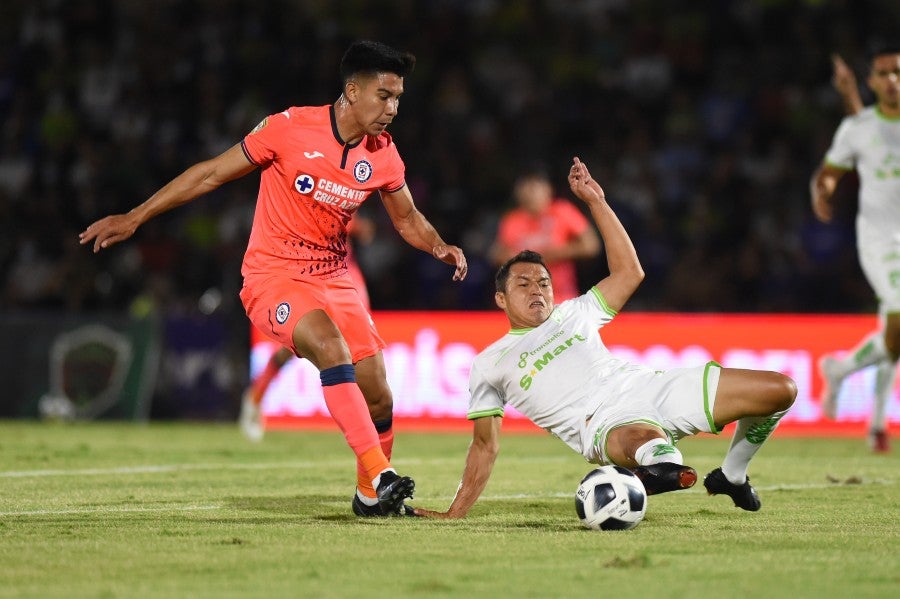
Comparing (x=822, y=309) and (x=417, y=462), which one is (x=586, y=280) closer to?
(x=822, y=309)

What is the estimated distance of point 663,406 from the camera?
686 cm

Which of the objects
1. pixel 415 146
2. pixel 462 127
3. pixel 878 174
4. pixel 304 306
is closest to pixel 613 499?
pixel 304 306

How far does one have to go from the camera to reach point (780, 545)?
5.87 metres

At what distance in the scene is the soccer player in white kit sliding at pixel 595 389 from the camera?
6766 mm

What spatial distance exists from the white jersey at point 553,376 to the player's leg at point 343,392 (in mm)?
527

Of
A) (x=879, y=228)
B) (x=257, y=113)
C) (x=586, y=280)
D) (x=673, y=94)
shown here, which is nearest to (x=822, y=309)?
(x=586, y=280)

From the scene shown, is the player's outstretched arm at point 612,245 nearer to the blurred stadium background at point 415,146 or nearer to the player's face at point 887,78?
the player's face at point 887,78

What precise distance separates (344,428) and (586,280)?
9787 mm

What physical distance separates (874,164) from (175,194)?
6.17 m

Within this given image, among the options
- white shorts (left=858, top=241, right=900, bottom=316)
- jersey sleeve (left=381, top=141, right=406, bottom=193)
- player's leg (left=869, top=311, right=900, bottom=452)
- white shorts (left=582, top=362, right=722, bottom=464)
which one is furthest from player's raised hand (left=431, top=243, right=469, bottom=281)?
player's leg (left=869, top=311, right=900, bottom=452)

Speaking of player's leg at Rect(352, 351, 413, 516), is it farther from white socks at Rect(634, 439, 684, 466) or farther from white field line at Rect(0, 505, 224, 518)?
white socks at Rect(634, 439, 684, 466)

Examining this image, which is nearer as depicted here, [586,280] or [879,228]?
[879,228]

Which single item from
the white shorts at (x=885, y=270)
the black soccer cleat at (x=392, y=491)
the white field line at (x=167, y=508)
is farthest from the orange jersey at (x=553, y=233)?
the black soccer cleat at (x=392, y=491)

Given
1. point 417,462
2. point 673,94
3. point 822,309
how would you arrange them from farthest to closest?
point 673,94
point 822,309
point 417,462
